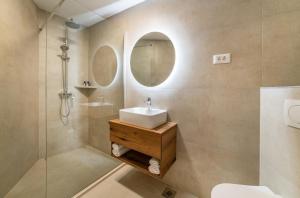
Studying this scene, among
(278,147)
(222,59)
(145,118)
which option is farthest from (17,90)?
(278,147)

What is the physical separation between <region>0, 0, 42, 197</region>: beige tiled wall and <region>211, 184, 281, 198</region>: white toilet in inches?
79.7

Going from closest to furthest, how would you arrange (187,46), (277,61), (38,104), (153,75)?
(277,61) → (187,46) → (153,75) → (38,104)

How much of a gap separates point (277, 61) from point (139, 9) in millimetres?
1654

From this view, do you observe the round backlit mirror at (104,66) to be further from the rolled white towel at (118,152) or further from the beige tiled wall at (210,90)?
the rolled white towel at (118,152)

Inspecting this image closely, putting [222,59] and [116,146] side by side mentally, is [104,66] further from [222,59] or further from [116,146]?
[222,59]

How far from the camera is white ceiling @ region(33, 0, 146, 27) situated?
1756 mm

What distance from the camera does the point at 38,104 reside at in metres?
1.99

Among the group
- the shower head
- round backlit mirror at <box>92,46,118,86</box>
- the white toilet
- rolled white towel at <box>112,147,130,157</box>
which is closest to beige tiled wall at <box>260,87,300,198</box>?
A: the white toilet

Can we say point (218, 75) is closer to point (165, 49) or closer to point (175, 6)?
point (165, 49)

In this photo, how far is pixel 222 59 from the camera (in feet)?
4.11

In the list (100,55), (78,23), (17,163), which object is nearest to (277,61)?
(100,55)

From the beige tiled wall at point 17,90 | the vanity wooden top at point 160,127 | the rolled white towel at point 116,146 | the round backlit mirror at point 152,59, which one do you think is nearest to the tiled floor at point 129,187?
the rolled white towel at point 116,146

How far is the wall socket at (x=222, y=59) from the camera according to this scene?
1.22 metres

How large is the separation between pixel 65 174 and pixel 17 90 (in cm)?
122
